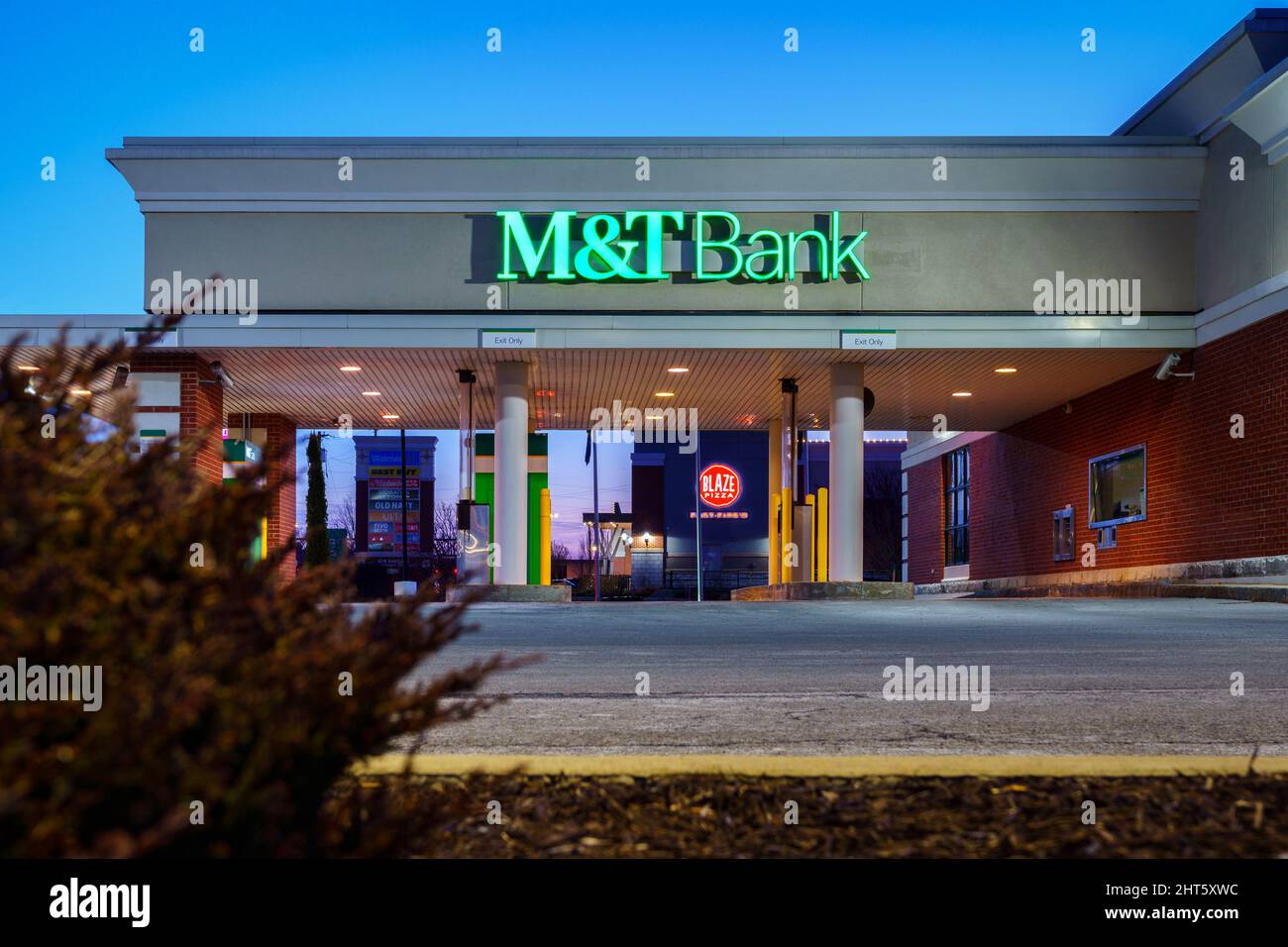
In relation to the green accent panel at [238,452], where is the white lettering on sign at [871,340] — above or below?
above

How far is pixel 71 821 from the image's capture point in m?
1.78

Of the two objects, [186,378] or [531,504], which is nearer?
[186,378]

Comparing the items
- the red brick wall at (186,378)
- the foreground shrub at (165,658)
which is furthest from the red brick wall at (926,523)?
the foreground shrub at (165,658)

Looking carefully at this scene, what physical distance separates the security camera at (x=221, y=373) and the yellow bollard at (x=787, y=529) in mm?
11341

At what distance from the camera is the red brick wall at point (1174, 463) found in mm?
19734

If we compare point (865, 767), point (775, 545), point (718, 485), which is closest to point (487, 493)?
point (775, 545)

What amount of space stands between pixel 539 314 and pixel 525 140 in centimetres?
314

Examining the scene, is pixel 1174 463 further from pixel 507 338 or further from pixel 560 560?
pixel 560 560

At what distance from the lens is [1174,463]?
75.3 ft

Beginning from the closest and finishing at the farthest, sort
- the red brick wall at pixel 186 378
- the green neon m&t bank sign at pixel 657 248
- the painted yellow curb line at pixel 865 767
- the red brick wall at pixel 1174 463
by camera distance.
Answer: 1. the painted yellow curb line at pixel 865 767
2. the red brick wall at pixel 1174 463
3. the green neon m&t bank sign at pixel 657 248
4. the red brick wall at pixel 186 378

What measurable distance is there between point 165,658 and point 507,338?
20.1 m

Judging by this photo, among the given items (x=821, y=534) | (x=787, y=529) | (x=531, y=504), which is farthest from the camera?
(x=821, y=534)

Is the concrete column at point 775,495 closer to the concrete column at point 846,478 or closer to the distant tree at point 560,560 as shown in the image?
the concrete column at point 846,478
